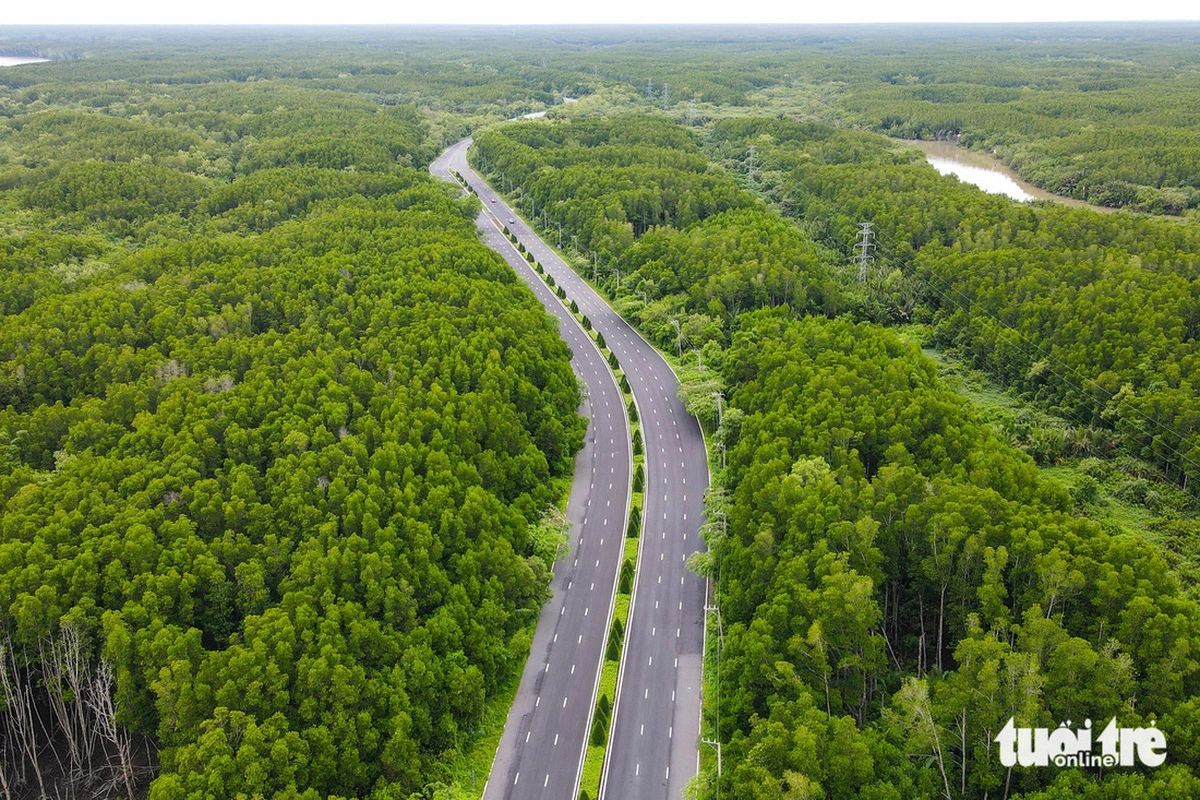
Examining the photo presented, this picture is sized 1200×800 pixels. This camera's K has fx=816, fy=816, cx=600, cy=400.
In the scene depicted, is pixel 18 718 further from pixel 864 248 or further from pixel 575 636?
pixel 864 248

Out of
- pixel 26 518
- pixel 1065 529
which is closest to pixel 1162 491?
pixel 1065 529

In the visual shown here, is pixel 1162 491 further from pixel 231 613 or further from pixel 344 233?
pixel 344 233

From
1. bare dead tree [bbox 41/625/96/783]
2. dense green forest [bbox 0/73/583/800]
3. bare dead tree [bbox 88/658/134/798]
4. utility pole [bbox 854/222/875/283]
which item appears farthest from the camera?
utility pole [bbox 854/222/875/283]

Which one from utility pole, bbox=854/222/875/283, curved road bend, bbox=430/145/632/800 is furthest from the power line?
curved road bend, bbox=430/145/632/800

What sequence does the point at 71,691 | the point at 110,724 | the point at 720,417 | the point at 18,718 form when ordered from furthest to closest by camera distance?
the point at 720,417 → the point at 18,718 → the point at 71,691 → the point at 110,724

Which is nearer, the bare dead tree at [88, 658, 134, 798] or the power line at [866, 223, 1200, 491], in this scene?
the bare dead tree at [88, 658, 134, 798]

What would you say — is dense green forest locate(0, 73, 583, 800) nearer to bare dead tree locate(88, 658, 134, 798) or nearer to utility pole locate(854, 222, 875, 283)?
bare dead tree locate(88, 658, 134, 798)

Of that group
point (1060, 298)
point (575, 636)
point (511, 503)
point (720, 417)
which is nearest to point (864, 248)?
point (1060, 298)
